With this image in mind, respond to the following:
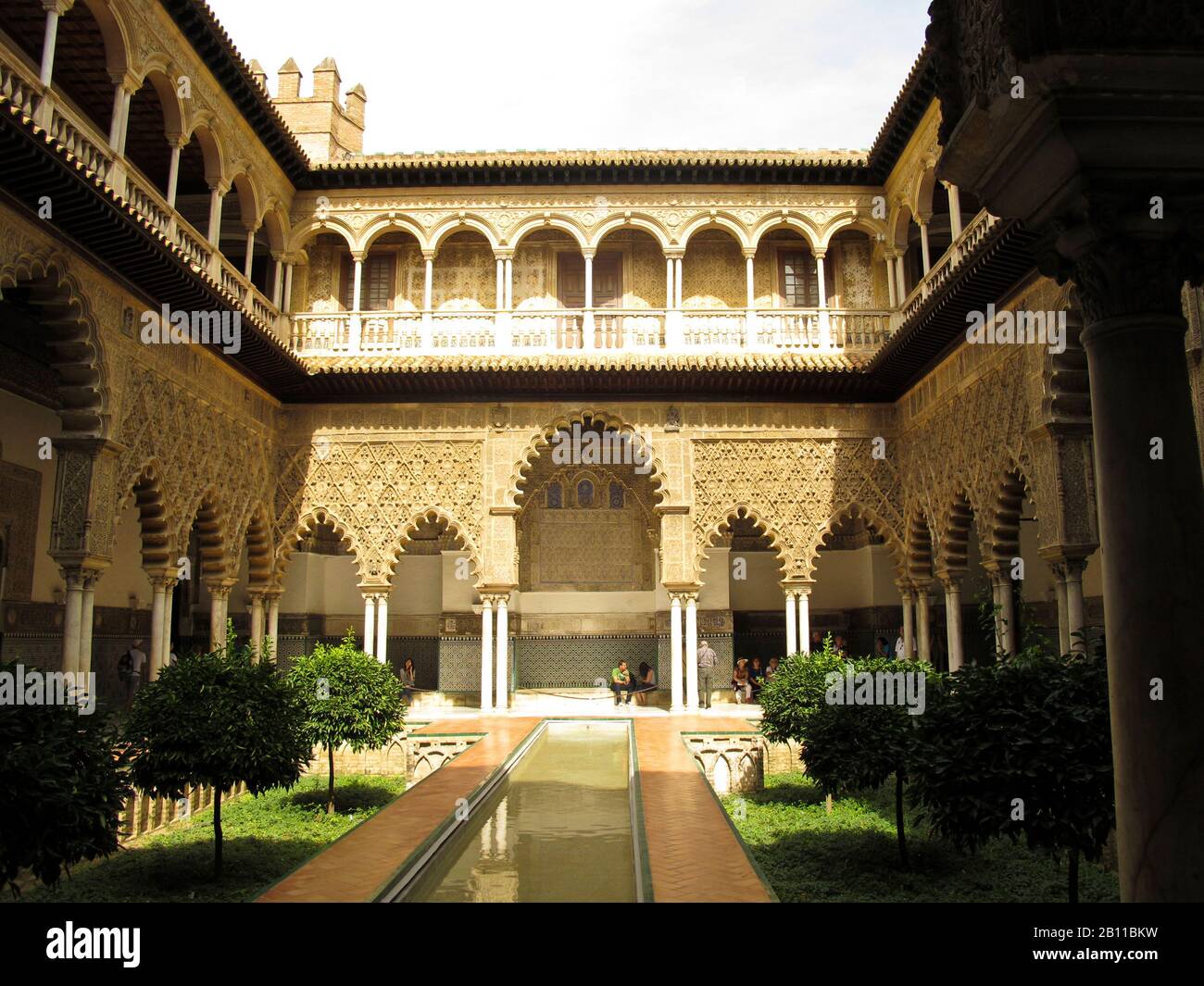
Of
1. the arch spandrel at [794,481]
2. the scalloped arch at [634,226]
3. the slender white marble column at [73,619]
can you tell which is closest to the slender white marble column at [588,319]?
the scalloped arch at [634,226]

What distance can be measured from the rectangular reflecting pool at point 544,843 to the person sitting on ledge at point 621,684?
20.3 feet

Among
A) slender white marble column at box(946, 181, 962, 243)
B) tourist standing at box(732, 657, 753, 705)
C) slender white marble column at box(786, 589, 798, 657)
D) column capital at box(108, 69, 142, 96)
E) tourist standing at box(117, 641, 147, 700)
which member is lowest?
tourist standing at box(732, 657, 753, 705)

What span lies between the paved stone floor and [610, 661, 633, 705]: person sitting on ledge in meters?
6.11

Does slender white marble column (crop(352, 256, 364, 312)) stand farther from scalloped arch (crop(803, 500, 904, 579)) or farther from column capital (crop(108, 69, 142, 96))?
scalloped arch (crop(803, 500, 904, 579))

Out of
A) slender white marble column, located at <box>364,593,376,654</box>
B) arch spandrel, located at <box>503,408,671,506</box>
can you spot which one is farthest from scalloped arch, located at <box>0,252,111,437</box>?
arch spandrel, located at <box>503,408,671,506</box>

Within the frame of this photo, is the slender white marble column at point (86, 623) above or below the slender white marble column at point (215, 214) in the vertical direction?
below

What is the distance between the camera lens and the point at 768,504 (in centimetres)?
1566

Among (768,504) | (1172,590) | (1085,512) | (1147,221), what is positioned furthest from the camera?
(768,504)

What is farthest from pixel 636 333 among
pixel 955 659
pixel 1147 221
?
pixel 1147 221

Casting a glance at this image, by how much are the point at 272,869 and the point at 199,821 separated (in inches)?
102

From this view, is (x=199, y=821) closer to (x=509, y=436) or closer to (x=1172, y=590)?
(x=509, y=436)

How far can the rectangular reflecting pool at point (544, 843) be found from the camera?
19.2 feet

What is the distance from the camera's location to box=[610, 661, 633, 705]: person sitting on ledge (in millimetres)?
17391

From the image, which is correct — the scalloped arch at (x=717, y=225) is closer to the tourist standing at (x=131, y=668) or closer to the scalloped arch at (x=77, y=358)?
the scalloped arch at (x=77, y=358)
